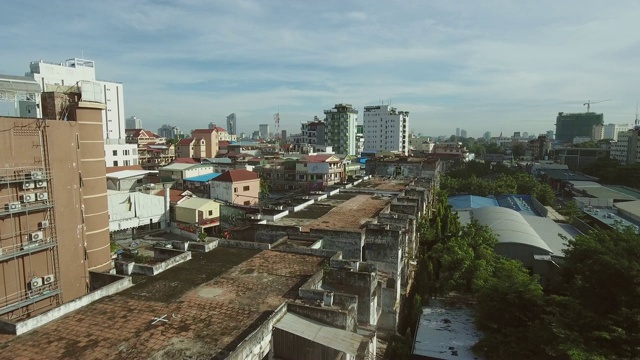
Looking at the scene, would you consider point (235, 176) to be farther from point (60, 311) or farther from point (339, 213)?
point (60, 311)

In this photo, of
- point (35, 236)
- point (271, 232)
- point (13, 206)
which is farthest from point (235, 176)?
point (13, 206)


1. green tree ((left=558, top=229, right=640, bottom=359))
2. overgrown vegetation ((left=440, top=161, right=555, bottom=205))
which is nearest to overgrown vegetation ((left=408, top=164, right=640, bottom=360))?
green tree ((left=558, top=229, right=640, bottom=359))

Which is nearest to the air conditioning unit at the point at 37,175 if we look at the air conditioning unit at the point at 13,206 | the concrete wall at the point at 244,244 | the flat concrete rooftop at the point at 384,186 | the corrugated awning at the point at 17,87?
the air conditioning unit at the point at 13,206

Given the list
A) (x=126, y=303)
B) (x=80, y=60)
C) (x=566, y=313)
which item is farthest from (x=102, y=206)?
(x=80, y=60)

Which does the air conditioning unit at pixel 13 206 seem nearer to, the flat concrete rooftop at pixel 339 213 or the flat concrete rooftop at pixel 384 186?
the flat concrete rooftop at pixel 339 213

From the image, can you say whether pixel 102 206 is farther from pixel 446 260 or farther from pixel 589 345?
pixel 589 345
